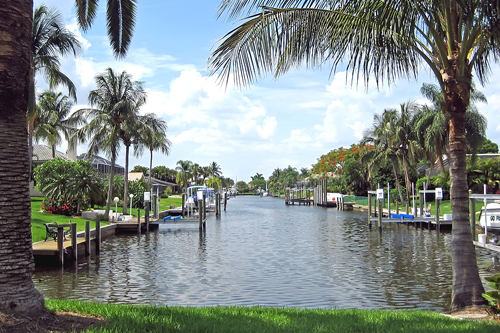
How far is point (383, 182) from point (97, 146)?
136 feet

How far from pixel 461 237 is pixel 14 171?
799 cm

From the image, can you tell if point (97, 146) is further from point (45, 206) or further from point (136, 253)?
point (136, 253)

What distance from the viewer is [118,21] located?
44.0 ft

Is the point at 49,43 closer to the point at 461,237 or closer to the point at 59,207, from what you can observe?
the point at 59,207

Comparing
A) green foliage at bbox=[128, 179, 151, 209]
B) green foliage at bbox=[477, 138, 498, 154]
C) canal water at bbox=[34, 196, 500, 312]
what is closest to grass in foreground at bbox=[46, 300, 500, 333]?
canal water at bbox=[34, 196, 500, 312]

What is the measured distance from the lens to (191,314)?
7.68 m

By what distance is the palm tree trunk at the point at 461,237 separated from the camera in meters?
8.97

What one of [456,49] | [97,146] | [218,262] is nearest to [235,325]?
[456,49]

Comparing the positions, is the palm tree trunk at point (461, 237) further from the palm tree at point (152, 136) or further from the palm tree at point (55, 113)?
the palm tree at point (55, 113)

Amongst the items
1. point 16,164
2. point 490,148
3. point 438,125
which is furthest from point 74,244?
point 490,148

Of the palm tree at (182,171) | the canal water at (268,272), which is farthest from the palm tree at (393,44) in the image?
the palm tree at (182,171)

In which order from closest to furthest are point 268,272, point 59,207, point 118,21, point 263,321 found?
point 263,321 < point 118,21 < point 268,272 < point 59,207

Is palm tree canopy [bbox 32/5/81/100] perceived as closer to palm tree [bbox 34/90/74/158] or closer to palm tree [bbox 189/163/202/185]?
palm tree [bbox 34/90/74/158]

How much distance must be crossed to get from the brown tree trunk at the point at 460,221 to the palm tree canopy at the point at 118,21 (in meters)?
8.82
